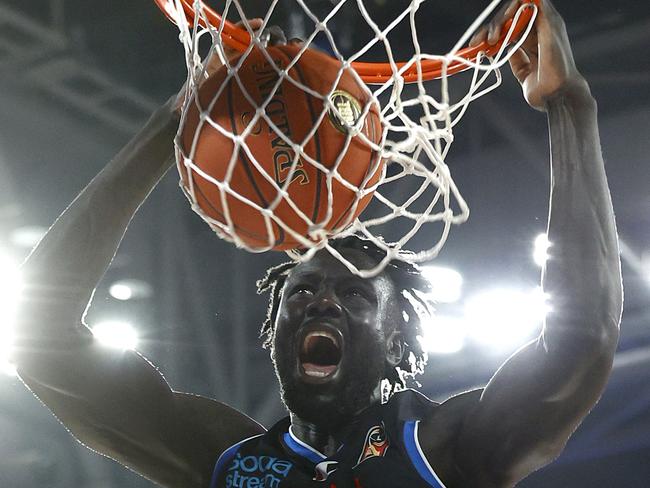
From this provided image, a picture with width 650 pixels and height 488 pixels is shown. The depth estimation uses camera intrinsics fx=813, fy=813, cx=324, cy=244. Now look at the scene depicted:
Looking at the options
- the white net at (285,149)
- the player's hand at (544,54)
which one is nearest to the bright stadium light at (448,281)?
the player's hand at (544,54)

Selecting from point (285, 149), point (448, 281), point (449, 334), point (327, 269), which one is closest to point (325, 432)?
point (327, 269)

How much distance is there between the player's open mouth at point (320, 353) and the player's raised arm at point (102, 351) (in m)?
0.29

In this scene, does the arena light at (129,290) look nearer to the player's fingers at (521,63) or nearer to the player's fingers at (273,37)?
the player's fingers at (273,37)

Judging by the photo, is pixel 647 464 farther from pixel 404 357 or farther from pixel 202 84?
pixel 202 84

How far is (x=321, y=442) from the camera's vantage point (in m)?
1.87

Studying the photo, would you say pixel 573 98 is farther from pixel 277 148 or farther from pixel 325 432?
pixel 325 432

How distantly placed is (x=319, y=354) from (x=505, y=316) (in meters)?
3.05

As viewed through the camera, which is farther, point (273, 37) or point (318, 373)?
point (318, 373)

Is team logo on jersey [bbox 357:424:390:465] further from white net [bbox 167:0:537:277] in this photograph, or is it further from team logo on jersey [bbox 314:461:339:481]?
white net [bbox 167:0:537:277]

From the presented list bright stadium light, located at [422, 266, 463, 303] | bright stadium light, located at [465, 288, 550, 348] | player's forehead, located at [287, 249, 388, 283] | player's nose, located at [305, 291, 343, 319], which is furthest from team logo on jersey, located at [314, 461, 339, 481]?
bright stadium light, located at [465, 288, 550, 348]

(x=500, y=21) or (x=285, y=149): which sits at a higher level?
(x=500, y=21)

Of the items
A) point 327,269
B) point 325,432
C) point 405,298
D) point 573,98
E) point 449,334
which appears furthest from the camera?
point 449,334

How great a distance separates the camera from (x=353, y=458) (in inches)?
67.7

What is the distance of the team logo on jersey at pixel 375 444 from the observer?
171 cm
